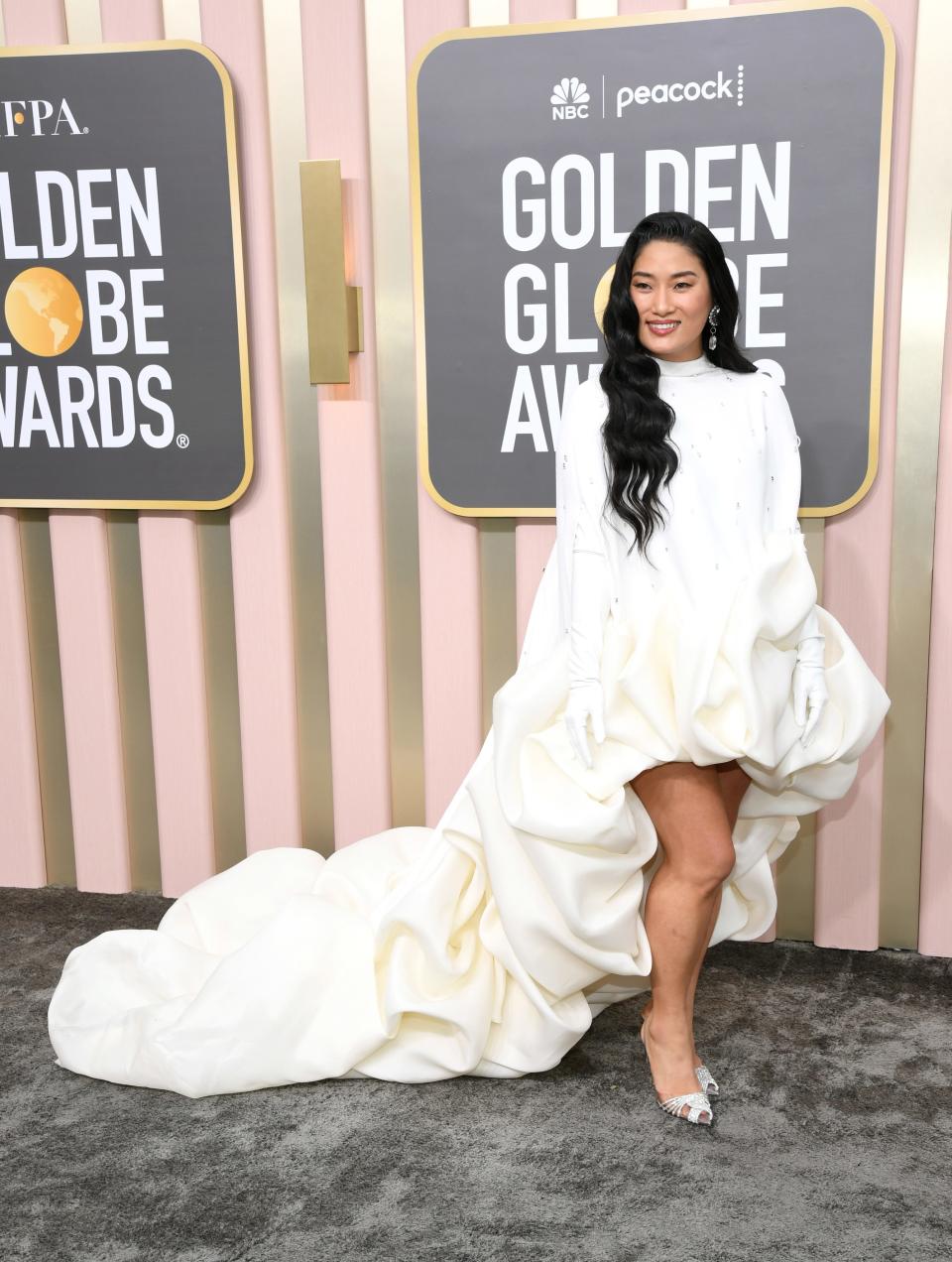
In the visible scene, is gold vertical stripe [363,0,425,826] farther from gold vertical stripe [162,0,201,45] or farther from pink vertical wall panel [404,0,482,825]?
gold vertical stripe [162,0,201,45]

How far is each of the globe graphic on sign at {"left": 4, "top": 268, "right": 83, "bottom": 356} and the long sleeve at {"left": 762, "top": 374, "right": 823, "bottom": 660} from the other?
1765 mm

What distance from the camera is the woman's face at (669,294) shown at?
2.30 m

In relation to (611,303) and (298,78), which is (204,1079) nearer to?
(611,303)

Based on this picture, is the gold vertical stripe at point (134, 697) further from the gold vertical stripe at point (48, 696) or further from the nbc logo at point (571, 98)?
the nbc logo at point (571, 98)

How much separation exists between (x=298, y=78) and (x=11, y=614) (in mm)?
1578

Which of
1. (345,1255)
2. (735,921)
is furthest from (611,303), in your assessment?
(345,1255)

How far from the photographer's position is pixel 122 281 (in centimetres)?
312

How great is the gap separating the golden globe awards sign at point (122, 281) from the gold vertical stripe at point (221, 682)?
132 millimetres

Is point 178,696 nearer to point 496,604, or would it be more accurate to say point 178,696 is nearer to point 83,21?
point 496,604

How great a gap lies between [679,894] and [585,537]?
2.31ft

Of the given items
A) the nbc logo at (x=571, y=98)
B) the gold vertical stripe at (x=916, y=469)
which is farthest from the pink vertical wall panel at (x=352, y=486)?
the gold vertical stripe at (x=916, y=469)

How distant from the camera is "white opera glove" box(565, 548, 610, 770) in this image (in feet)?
7.63

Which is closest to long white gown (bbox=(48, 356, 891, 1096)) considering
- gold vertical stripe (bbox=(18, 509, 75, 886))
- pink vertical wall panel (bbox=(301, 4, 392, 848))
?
pink vertical wall panel (bbox=(301, 4, 392, 848))

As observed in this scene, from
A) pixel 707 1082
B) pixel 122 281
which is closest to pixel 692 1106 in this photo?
pixel 707 1082
